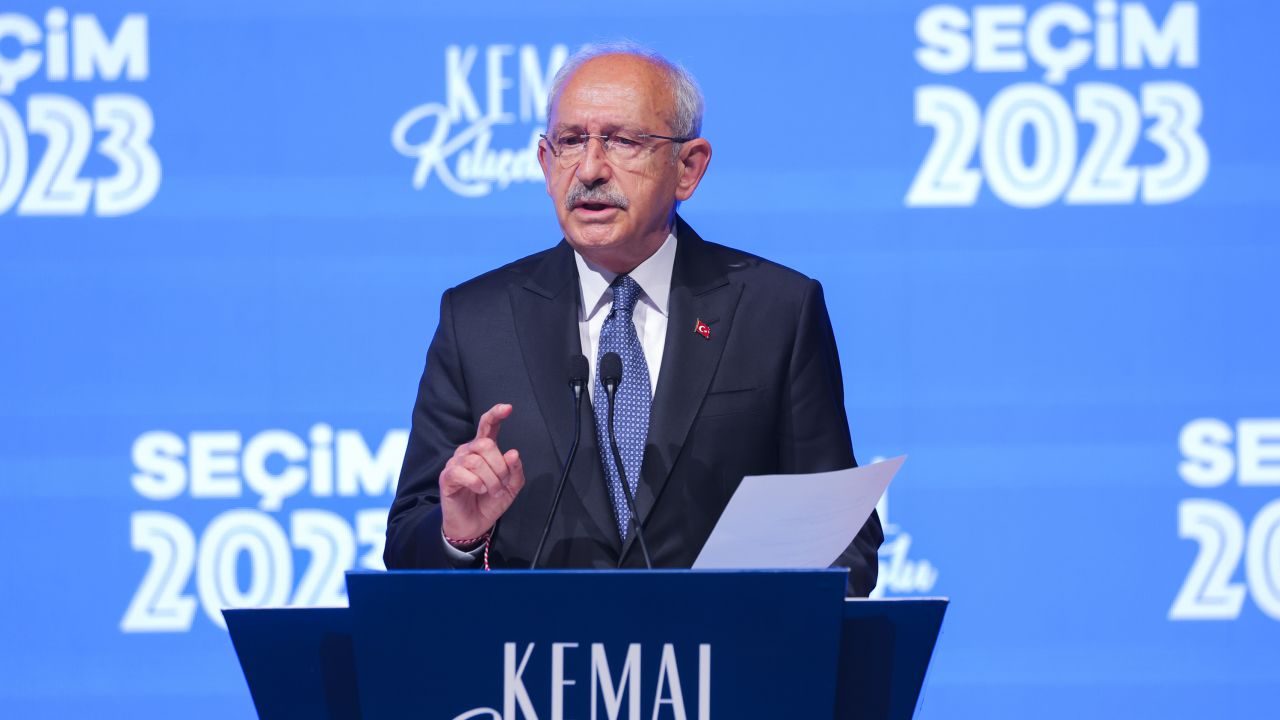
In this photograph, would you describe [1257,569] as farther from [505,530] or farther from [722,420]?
[505,530]

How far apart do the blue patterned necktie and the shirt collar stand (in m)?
0.02

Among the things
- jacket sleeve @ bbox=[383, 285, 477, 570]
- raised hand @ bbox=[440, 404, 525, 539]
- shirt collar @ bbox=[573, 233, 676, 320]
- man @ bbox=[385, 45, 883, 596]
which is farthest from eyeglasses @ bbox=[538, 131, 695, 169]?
raised hand @ bbox=[440, 404, 525, 539]

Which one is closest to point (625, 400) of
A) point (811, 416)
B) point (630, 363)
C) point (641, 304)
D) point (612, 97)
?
point (630, 363)

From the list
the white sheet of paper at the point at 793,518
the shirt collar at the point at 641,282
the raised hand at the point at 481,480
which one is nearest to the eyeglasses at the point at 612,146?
the shirt collar at the point at 641,282

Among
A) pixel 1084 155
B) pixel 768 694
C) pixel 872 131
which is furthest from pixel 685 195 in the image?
pixel 1084 155

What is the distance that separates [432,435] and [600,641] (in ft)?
2.45

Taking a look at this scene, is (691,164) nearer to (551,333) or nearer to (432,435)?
(551,333)

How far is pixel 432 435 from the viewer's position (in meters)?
1.94

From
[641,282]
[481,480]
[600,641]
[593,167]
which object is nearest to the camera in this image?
[600,641]

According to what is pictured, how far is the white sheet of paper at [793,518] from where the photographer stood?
1299 millimetres

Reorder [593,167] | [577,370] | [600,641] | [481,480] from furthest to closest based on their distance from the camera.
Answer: [593,167] → [577,370] → [481,480] → [600,641]

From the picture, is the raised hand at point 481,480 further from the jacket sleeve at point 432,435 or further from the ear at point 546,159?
the ear at point 546,159

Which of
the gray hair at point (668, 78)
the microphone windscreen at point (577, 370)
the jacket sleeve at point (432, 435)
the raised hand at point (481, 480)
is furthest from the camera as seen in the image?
the gray hair at point (668, 78)

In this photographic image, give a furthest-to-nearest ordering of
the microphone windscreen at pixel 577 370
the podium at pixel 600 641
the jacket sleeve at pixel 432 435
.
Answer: the jacket sleeve at pixel 432 435
the microphone windscreen at pixel 577 370
the podium at pixel 600 641
